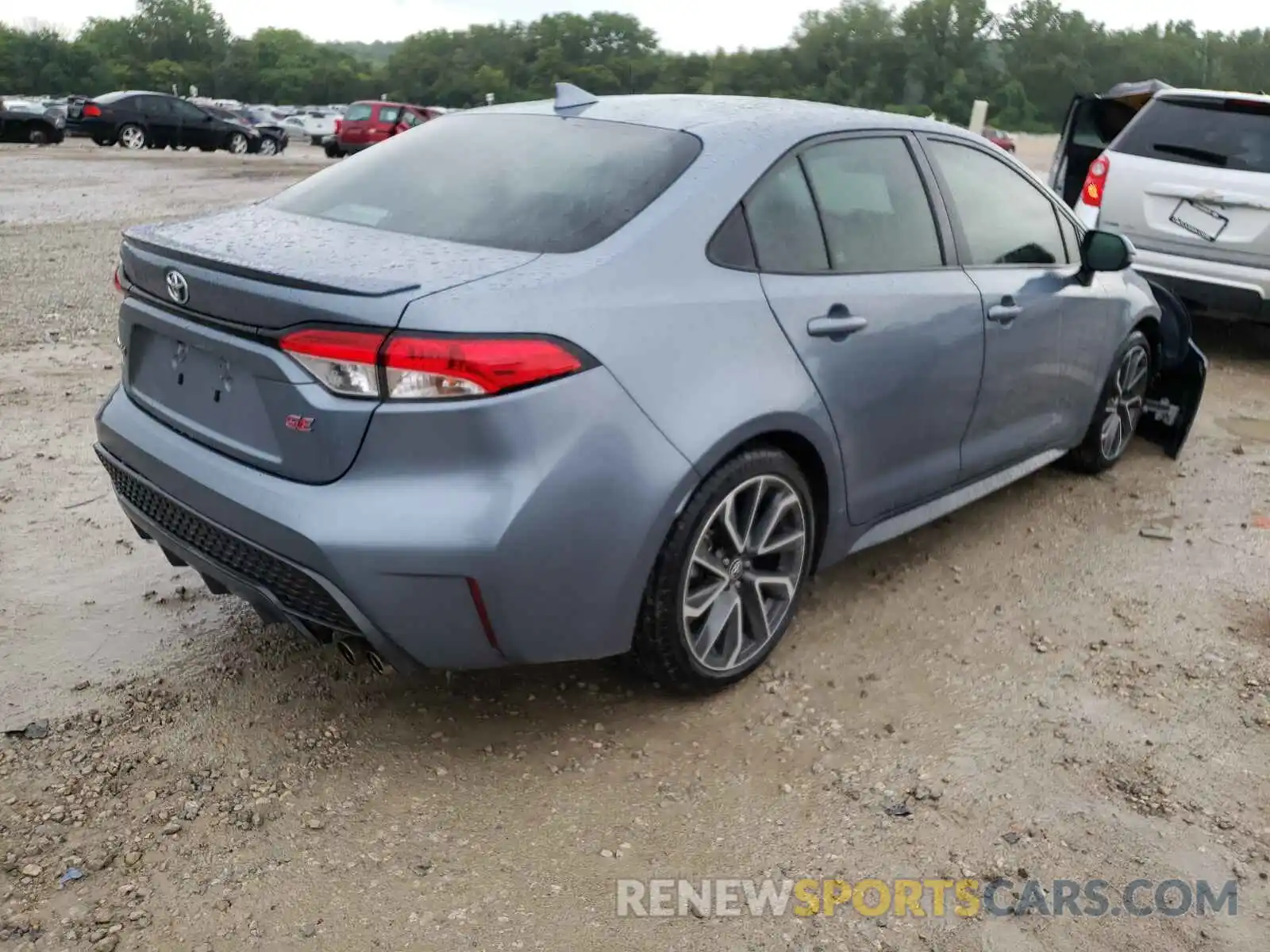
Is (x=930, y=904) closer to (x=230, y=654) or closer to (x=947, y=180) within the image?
(x=230, y=654)

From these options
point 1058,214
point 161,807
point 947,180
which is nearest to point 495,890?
point 161,807

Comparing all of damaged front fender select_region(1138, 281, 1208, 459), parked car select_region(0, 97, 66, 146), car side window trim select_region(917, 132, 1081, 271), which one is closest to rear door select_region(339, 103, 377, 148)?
parked car select_region(0, 97, 66, 146)

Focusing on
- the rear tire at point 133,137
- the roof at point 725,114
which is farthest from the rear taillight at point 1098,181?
the rear tire at point 133,137

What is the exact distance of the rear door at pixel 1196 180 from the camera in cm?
673

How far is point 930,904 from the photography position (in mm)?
2480

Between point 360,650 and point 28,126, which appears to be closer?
point 360,650

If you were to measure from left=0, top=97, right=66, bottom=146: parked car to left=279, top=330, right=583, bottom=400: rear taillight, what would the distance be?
2748 centimetres

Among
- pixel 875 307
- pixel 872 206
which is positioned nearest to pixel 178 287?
pixel 875 307

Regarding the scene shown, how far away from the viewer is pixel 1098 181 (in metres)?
7.15

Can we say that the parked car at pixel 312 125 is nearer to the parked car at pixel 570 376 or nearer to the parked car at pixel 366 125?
the parked car at pixel 366 125

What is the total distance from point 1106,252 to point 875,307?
1.53m

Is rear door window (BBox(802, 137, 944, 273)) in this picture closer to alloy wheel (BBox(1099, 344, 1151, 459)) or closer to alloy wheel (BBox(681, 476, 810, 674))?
alloy wheel (BBox(681, 476, 810, 674))

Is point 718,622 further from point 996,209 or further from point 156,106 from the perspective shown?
point 156,106

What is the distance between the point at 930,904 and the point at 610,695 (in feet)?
3.55
